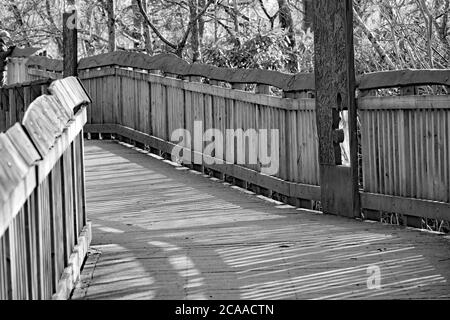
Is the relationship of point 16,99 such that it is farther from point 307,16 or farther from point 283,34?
point 307,16

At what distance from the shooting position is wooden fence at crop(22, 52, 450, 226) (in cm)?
806

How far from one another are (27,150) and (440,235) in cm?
455

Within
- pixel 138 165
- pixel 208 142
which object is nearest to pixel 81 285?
pixel 208 142

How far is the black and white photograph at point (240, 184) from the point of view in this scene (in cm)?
527

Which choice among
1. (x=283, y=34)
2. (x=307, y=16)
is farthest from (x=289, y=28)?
(x=283, y=34)

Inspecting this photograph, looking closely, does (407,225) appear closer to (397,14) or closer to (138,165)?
(397,14)

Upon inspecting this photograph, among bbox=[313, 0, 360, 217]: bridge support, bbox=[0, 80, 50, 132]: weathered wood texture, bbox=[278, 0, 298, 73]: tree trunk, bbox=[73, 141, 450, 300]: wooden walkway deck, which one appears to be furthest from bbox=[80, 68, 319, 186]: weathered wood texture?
bbox=[278, 0, 298, 73]: tree trunk

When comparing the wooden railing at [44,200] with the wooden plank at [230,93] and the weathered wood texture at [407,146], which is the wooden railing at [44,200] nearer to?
the weathered wood texture at [407,146]

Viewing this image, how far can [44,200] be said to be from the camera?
194 inches

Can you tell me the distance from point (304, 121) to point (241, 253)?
9.49 feet

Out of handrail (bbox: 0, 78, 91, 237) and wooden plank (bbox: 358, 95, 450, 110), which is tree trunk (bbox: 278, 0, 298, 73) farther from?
handrail (bbox: 0, 78, 91, 237)

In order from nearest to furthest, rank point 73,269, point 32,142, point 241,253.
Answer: point 32,142 → point 73,269 → point 241,253

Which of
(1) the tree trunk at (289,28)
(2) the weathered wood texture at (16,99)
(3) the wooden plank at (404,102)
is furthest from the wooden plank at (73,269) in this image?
(1) the tree trunk at (289,28)

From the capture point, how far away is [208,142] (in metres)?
12.3
